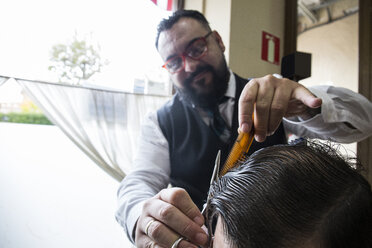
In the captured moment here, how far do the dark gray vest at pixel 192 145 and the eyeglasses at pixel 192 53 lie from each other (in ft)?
0.80

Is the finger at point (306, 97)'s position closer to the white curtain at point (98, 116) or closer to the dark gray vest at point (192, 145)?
the dark gray vest at point (192, 145)

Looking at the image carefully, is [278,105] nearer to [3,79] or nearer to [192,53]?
[192,53]

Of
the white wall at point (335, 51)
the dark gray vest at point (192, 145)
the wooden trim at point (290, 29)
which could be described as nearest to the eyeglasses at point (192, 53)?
the dark gray vest at point (192, 145)

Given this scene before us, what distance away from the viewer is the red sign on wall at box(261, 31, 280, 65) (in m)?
2.13

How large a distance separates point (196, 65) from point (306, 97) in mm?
737

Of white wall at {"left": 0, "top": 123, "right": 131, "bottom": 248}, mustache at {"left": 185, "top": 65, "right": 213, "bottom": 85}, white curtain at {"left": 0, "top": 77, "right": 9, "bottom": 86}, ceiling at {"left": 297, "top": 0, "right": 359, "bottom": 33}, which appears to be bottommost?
white wall at {"left": 0, "top": 123, "right": 131, "bottom": 248}

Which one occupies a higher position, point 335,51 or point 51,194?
point 335,51

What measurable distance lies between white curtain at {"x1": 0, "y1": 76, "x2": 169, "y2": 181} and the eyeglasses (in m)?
0.67

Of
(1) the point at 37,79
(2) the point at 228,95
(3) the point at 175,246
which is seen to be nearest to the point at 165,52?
(2) the point at 228,95

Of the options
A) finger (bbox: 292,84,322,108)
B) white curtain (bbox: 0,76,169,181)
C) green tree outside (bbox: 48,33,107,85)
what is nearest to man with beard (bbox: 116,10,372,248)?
finger (bbox: 292,84,322,108)

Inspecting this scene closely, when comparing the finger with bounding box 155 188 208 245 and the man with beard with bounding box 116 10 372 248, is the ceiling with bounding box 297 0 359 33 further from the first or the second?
the finger with bounding box 155 188 208 245

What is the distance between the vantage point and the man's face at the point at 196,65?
123 centimetres

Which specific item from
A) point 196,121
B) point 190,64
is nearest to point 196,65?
point 190,64

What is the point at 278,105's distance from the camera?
63 centimetres
